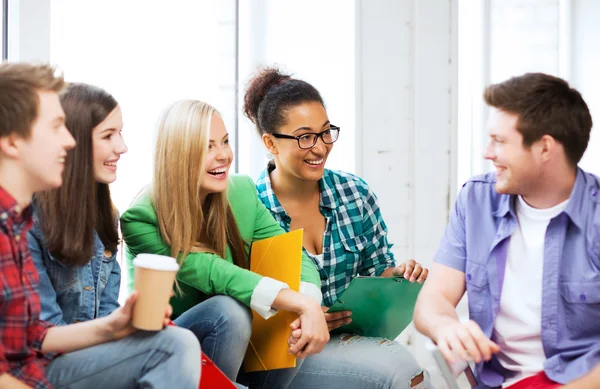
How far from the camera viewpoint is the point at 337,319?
2195 millimetres

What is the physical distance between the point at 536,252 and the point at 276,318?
0.68 meters

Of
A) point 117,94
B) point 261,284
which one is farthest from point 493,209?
point 117,94

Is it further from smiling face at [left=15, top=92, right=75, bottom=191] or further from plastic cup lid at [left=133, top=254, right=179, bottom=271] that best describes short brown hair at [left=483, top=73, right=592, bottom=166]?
smiling face at [left=15, top=92, right=75, bottom=191]

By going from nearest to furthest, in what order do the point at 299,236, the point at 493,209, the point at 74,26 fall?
the point at 493,209, the point at 299,236, the point at 74,26

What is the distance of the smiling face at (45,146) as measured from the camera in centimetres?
144

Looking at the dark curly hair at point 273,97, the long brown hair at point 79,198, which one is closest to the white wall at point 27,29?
the long brown hair at point 79,198

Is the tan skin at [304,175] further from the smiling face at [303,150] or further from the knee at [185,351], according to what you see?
A: the knee at [185,351]

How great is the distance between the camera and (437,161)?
3.24 meters

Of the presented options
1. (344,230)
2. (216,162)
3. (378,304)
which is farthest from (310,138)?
(378,304)

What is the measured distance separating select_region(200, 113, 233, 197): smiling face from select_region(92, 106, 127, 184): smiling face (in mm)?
252

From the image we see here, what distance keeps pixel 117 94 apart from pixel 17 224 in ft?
4.09

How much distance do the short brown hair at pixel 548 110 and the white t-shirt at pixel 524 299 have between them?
156 millimetres

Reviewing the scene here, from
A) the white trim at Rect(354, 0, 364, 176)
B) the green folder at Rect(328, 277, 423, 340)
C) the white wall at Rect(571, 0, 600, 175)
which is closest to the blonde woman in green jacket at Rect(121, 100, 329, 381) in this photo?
the green folder at Rect(328, 277, 423, 340)

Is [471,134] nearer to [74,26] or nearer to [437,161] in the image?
[437,161]
